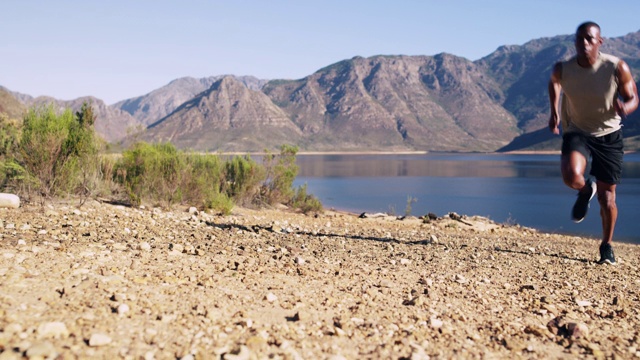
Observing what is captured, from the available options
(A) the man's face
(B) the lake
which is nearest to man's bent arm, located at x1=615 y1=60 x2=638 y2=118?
(A) the man's face

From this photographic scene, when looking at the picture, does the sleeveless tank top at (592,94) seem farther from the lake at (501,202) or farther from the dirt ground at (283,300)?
the lake at (501,202)

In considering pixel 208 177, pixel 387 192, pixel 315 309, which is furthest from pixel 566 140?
pixel 387 192

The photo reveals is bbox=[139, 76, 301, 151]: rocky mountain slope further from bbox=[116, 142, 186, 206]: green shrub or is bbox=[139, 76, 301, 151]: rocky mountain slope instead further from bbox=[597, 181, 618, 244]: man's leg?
bbox=[597, 181, 618, 244]: man's leg

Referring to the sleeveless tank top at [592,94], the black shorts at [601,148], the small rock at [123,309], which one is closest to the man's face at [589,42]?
the sleeveless tank top at [592,94]

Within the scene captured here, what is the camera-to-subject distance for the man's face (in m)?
5.68

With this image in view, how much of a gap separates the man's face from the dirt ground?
2.22 m

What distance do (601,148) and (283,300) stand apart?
4035 millimetres

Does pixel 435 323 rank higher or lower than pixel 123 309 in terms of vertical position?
lower

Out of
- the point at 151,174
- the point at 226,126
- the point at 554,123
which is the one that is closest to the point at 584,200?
the point at 554,123

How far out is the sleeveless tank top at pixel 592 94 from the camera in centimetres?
573

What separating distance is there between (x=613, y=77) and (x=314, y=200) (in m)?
12.0

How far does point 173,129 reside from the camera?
570 ft

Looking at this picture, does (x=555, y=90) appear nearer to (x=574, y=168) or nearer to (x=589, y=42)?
(x=589, y=42)

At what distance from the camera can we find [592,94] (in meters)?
5.80
